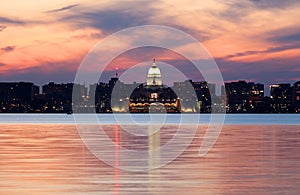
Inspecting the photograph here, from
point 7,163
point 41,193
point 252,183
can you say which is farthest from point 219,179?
point 7,163

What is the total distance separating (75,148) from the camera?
1789 inches

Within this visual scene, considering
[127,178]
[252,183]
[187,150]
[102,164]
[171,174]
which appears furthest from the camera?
[187,150]

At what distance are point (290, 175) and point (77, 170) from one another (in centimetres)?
833

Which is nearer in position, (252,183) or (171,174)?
(252,183)

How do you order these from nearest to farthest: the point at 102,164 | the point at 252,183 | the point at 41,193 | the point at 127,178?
the point at 41,193
the point at 252,183
the point at 127,178
the point at 102,164

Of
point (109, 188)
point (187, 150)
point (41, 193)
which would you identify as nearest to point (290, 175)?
point (109, 188)

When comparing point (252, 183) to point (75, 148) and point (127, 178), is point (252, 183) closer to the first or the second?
point (127, 178)

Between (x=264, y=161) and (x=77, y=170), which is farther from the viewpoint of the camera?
(x=264, y=161)

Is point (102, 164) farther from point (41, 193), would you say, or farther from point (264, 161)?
point (41, 193)

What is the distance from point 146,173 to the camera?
29359mm

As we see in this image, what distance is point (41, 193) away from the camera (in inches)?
901

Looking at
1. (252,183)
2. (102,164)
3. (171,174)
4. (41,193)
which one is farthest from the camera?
(102,164)

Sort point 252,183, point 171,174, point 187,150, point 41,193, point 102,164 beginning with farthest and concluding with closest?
point 187,150 < point 102,164 < point 171,174 < point 252,183 < point 41,193

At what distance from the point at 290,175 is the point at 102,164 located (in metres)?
9.02
